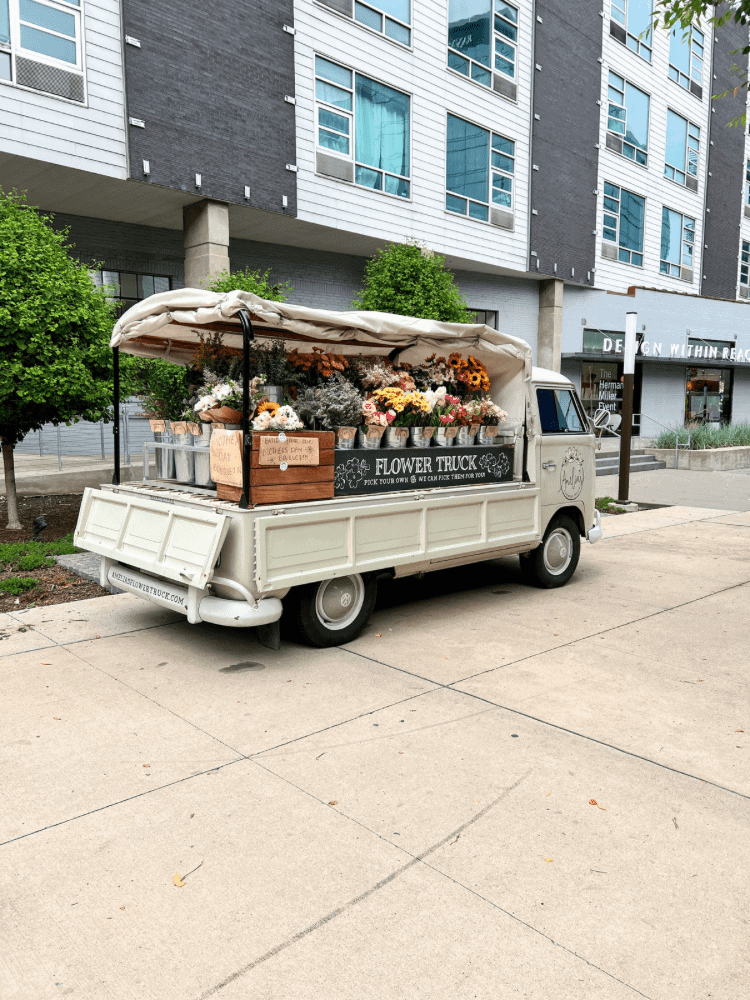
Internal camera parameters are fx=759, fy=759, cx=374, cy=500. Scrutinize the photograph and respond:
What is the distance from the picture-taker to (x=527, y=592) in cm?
766

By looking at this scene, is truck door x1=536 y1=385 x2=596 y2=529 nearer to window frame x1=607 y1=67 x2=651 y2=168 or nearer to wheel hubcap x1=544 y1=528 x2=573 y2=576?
wheel hubcap x1=544 y1=528 x2=573 y2=576

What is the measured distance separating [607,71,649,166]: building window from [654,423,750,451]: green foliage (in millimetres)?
9722

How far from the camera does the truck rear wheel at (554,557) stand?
7.67 m

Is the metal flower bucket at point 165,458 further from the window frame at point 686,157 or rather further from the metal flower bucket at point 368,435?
the window frame at point 686,157

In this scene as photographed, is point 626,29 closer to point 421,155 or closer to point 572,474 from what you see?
point 421,155

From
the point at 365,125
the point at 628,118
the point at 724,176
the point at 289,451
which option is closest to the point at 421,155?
the point at 365,125

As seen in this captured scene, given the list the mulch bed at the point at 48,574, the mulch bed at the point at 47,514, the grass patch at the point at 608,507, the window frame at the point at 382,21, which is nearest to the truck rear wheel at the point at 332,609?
the mulch bed at the point at 48,574

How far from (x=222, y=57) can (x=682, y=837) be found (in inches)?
586

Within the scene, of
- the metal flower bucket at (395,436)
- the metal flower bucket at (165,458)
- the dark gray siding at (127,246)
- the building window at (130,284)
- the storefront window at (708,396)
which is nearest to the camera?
the metal flower bucket at (395,436)

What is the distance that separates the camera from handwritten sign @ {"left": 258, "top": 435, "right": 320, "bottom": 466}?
5.16 meters

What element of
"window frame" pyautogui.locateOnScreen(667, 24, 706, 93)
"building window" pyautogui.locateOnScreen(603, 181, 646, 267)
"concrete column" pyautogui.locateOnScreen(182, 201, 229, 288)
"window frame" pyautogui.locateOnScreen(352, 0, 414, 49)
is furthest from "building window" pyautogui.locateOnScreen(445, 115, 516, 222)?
"window frame" pyautogui.locateOnScreen(667, 24, 706, 93)

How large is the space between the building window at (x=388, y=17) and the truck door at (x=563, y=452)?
43.2ft

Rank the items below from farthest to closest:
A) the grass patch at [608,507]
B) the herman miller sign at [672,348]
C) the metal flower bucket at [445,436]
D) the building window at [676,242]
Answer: the building window at [676,242]
the herman miller sign at [672,348]
the grass patch at [608,507]
the metal flower bucket at [445,436]

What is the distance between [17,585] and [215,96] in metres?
10.6
